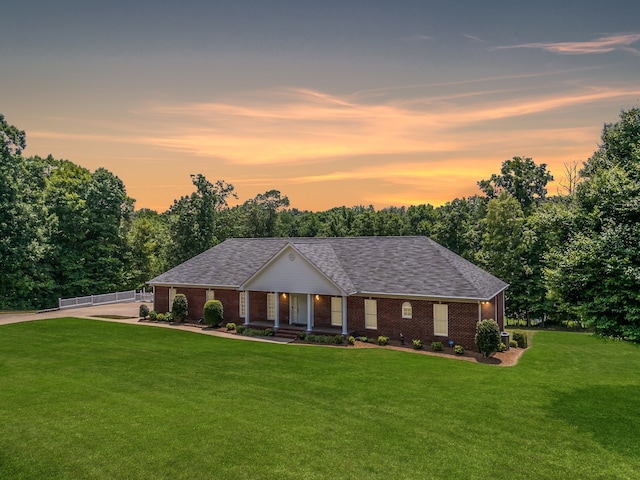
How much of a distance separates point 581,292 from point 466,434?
6.32 metres

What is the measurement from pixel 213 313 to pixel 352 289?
10.6m

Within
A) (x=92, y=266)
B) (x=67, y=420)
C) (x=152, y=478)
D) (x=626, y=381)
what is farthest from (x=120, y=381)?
(x=92, y=266)

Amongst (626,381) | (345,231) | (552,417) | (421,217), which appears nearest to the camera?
(552,417)

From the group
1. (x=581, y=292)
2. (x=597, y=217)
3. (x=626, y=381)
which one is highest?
(x=597, y=217)

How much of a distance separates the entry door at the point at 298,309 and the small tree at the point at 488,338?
12.6m

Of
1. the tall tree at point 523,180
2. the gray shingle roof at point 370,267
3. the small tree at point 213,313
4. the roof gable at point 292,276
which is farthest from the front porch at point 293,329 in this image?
the tall tree at point 523,180

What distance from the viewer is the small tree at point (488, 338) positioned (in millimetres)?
24391

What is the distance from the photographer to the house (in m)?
27.2

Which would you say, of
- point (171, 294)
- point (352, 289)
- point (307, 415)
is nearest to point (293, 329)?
point (352, 289)

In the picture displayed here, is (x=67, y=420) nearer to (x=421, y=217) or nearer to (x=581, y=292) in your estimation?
(x=581, y=292)

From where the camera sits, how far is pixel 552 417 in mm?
15195

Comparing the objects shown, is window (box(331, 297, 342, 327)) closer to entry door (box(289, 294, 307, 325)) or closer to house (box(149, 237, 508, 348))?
house (box(149, 237, 508, 348))

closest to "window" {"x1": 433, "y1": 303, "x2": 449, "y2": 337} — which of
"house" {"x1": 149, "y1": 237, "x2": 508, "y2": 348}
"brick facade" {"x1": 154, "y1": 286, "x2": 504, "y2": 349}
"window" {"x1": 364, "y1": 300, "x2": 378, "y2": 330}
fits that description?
"house" {"x1": 149, "y1": 237, "x2": 508, "y2": 348}

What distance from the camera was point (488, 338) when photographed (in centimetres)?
2438
